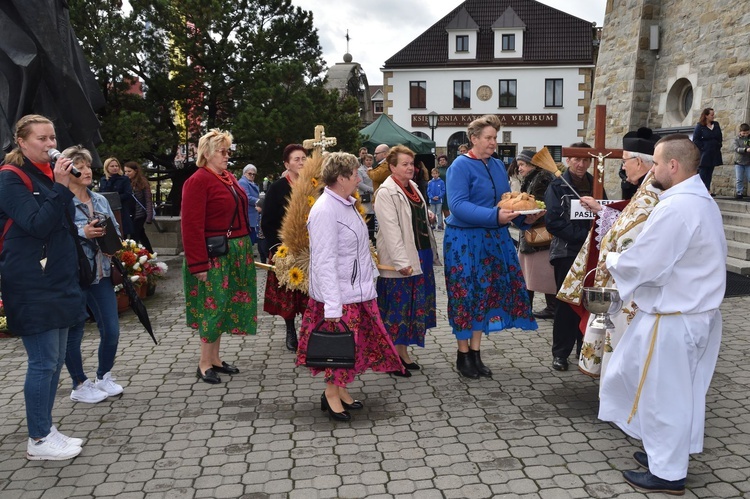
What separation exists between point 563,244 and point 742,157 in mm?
8519

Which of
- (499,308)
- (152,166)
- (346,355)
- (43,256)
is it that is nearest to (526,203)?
(499,308)

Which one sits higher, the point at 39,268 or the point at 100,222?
the point at 100,222

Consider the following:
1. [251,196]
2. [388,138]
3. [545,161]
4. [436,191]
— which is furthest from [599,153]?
[388,138]

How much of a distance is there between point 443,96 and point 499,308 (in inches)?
1394

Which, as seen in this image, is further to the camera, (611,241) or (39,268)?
(611,241)

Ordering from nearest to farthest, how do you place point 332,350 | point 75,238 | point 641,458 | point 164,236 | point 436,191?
point 641,458, point 75,238, point 332,350, point 164,236, point 436,191

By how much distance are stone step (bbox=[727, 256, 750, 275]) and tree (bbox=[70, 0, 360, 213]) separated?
8.85 m

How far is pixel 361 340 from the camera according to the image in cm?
470

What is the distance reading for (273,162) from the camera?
15.9 meters

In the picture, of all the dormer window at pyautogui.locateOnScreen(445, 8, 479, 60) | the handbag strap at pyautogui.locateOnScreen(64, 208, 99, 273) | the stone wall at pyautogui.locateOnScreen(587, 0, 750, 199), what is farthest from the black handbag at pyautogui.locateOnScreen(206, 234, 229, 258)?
the dormer window at pyautogui.locateOnScreen(445, 8, 479, 60)

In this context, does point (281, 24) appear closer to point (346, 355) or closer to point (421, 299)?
point (421, 299)

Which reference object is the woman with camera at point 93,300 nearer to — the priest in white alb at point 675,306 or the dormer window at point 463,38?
the priest in white alb at point 675,306

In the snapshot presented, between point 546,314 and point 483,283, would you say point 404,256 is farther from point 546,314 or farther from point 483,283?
point 546,314

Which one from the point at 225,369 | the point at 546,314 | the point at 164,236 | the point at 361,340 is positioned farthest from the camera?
the point at 164,236
